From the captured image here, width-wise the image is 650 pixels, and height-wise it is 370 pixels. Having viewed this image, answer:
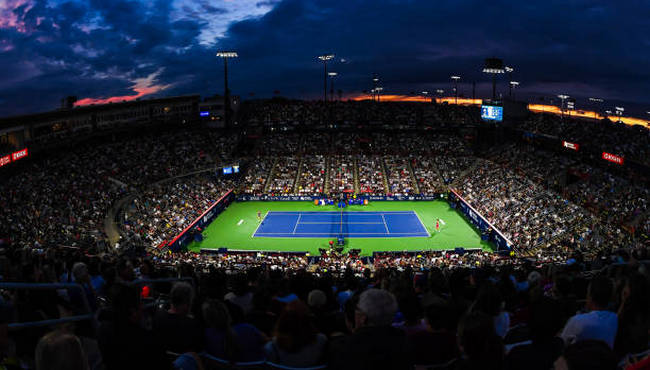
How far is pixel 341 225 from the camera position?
40.6 meters

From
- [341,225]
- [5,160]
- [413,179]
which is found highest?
[5,160]

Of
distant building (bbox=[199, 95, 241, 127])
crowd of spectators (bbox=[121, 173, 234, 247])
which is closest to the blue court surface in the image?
crowd of spectators (bbox=[121, 173, 234, 247])

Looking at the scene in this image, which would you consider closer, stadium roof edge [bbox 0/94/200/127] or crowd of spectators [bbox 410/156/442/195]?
stadium roof edge [bbox 0/94/200/127]

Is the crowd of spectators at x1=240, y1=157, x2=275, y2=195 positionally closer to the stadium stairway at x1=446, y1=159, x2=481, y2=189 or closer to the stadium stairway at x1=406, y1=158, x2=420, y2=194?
the stadium stairway at x1=406, y1=158, x2=420, y2=194

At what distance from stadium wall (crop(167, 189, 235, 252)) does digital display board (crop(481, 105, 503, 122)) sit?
38519 mm

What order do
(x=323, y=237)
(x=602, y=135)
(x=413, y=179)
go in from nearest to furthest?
(x=323, y=237) → (x=602, y=135) → (x=413, y=179)

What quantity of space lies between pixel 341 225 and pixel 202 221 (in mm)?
13960

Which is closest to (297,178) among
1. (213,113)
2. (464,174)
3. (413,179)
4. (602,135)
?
(413,179)

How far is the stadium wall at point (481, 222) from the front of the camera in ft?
107

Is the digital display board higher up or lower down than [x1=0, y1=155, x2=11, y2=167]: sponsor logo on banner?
higher up

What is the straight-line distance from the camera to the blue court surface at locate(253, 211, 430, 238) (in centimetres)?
3791

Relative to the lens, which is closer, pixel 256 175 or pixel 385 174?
pixel 256 175

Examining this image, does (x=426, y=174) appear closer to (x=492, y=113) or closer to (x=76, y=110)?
(x=492, y=113)

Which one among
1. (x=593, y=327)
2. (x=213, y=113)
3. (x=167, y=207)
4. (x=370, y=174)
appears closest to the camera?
(x=593, y=327)
